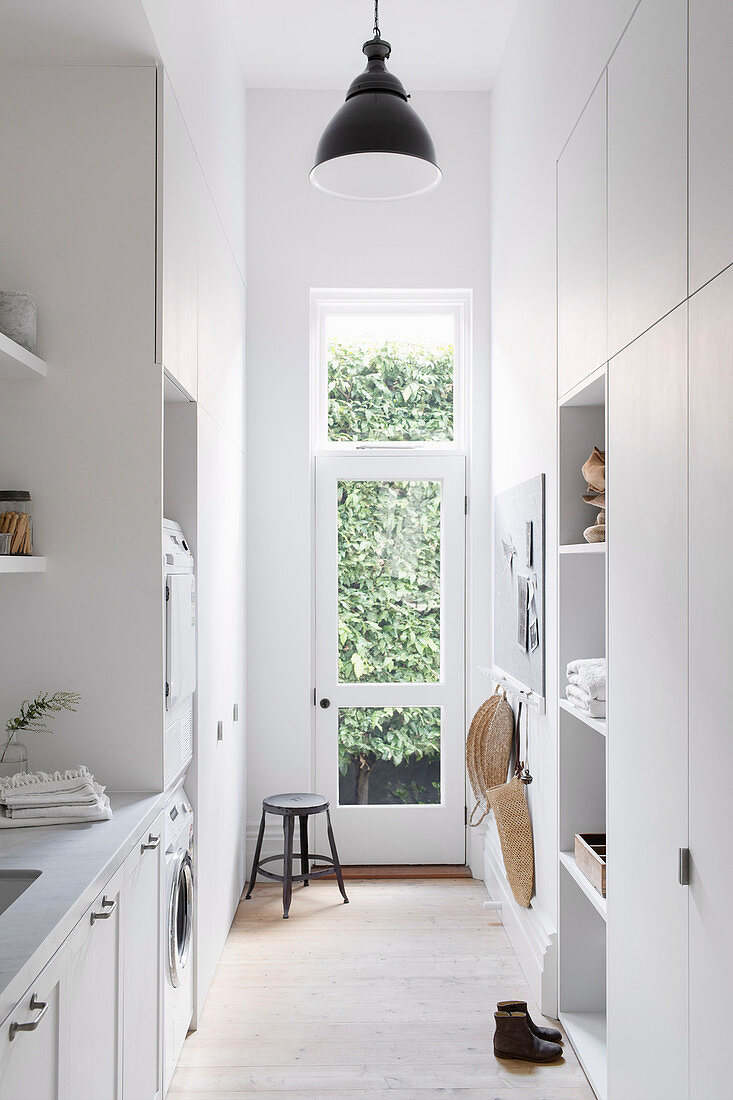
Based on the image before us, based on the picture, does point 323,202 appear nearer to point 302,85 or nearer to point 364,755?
point 302,85

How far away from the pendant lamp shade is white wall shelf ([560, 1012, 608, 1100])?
8.41 ft

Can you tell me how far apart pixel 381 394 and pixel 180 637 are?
7.31 feet

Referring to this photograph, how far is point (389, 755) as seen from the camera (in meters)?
4.31

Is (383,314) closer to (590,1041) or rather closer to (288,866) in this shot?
(288,866)

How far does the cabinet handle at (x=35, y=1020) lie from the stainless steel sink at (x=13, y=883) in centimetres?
36

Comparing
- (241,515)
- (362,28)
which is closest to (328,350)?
(241,515)

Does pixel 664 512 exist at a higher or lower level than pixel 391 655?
higher

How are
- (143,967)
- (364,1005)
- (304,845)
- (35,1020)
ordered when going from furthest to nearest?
(304,845) → (364,1005) → (143,967) → (35,1020)

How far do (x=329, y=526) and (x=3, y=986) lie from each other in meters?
3.23

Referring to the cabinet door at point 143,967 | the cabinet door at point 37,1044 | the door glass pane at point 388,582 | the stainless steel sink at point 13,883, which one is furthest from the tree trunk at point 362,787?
the cabinet door at point 37,1044

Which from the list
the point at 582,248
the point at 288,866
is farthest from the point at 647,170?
the point at 288,866

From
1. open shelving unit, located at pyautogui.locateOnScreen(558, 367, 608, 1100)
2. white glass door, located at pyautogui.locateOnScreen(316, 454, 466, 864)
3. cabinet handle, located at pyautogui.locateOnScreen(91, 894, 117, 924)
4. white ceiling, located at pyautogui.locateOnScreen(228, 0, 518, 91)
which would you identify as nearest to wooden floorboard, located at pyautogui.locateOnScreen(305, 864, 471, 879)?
white glass door, located at pyautogui.locateOnScreen(316, 454, 466, 864)

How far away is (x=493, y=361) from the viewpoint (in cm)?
412

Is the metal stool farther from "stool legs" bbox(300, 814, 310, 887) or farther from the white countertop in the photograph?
the white countertop
